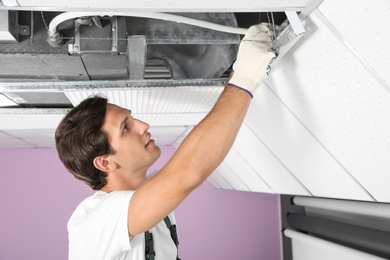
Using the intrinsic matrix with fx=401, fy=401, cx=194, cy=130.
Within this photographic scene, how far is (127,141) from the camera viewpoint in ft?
5.93

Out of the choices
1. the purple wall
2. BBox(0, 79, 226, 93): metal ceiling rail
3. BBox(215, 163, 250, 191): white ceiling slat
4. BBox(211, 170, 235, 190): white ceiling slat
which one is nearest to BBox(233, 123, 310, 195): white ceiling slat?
BBox(0, 79, 226, 93): metal ceiling rail

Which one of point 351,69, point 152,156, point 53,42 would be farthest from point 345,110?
point 53,42

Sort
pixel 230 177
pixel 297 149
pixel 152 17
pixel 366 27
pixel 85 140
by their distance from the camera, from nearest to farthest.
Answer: pixel 366 27, pixel 152 17, pixel 85 140, pixel 297 149, pixel 230 177

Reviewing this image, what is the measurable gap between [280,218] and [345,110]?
4.16 meters

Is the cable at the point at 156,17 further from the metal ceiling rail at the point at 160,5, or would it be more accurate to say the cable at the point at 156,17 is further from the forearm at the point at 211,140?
the forearm at the point at 211,140

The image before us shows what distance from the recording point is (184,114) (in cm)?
304

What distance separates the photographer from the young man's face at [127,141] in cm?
181

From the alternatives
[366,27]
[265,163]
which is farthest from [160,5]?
[265,163]

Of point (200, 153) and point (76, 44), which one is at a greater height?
point (76, 44)

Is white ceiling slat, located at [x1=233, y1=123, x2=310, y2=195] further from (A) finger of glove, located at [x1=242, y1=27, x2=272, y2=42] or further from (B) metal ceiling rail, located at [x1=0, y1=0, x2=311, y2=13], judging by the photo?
(B) metal ceiling rail, located at [x1=0, y1=0, x2=311, y2=13]

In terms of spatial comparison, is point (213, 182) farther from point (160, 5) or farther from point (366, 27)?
point (366, 27)

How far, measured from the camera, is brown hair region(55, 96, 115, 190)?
1.78m

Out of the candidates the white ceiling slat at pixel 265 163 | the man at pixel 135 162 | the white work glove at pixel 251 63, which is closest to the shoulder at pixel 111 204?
the man at pixel 135 162

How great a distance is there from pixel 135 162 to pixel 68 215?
12.1 ft
